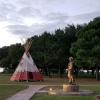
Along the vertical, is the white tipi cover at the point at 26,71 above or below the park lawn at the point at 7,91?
above

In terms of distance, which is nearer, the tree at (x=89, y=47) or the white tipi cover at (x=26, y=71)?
the white tipi cover at (x=26, y=71)

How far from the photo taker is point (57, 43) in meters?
87.1

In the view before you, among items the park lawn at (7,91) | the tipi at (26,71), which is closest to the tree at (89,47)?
the tipi at (26,71)

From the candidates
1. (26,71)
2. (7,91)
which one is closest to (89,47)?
(26,71)

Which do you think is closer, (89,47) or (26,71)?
(26,71)

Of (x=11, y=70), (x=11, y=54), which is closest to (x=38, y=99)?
(x=11, y=54)

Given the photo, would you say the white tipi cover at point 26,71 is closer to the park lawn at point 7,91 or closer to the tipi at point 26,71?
the tipi at point 26,71

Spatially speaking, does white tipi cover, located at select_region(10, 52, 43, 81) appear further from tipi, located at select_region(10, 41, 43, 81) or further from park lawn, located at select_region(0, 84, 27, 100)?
park lawn, located at select_region(0, 84, 27, 100)

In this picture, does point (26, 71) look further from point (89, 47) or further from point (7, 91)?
point (7, 91)

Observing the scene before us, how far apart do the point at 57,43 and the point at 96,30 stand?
20.3m

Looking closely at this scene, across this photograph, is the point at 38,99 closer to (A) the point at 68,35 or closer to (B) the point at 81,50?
(B) the point at 81,50

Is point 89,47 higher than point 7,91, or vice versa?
point 89,47

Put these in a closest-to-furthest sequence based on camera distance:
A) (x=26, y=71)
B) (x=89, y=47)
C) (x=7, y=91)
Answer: (x=7, y=91), (x=26, y=71), (x=89, y=47)

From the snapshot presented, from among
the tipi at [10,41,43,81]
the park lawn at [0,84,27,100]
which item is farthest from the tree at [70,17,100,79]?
the park lawn at [0,84,27,100]
